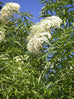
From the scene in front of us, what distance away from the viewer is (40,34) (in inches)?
111

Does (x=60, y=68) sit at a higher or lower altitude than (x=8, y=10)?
lower

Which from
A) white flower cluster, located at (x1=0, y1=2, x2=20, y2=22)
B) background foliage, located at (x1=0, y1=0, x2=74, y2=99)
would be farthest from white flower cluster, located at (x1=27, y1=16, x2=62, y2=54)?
white flower cluster, located at (x1=0, y1=2, x2=20, y2=22)

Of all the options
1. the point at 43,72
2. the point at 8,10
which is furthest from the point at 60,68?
the point at 8,10

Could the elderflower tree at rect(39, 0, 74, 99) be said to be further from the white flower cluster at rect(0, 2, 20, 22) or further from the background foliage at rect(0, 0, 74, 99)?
the white flower cluster at rect(0, 2, 20, 22)

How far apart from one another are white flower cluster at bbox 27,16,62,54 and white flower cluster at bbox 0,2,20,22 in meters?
0.96

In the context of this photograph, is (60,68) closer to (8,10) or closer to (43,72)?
(43,72)

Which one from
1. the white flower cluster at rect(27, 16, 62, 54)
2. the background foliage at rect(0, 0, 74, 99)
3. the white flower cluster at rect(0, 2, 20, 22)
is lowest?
the background foliage at rect(0, 0, 74, 99)

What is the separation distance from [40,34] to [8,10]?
131 cm

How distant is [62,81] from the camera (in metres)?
2.59

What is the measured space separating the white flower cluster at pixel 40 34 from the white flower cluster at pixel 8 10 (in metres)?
0.96

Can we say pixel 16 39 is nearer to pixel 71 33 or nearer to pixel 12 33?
pixel 12 33

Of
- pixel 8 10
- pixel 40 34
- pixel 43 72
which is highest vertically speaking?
pixel 8 10

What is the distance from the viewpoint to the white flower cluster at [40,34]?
276 centimetres

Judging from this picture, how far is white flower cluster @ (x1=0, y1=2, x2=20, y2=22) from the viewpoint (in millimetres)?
3748
